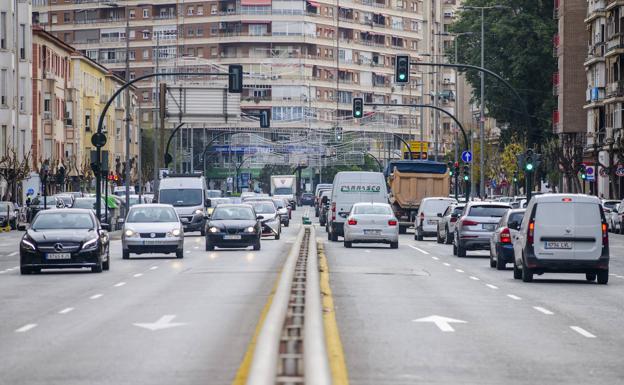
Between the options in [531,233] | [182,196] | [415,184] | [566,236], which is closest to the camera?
[566,236]

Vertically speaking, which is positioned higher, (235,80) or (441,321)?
(235,80)

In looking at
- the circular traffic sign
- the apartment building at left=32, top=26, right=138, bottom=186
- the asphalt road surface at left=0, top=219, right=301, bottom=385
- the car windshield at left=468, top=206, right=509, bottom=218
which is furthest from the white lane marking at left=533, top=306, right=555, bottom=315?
the apartment building at left=32, top=26, right=138, bottom=186

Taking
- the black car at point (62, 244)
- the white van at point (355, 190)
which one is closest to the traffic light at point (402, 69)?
the white van at point (355, 190)

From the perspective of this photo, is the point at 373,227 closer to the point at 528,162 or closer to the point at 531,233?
the point at 528,162

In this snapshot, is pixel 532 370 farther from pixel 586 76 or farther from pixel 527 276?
pixel 586 76

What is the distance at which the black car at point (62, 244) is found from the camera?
A: 108 ft

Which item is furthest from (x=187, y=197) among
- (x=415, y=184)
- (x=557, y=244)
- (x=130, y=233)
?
(x=557, y=244)

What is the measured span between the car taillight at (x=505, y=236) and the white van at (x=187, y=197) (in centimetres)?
2959

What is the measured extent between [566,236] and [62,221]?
1119 centimetres

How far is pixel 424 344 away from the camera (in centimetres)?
1672

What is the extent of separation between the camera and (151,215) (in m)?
42.6

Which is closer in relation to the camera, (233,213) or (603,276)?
(603,276)

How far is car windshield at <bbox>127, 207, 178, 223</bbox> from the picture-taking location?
4231 cm

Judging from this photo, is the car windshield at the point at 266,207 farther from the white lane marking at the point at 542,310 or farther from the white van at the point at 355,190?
the white lane marking at the point at 542,310
